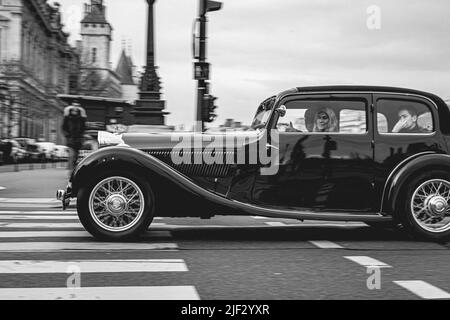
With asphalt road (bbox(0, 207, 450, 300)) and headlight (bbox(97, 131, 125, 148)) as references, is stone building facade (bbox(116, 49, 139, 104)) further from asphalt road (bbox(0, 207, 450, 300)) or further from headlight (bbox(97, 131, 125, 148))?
asphalt road (bbox(0, 207, 450, 300))

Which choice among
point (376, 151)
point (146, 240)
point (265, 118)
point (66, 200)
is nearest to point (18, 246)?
point (66, 200)

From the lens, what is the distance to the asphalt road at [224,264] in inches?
184

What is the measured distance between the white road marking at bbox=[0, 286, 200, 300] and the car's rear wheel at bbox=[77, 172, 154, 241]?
2.05m

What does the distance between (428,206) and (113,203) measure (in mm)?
3108

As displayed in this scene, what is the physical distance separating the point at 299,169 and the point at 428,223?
140cm

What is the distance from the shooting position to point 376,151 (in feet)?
23.2

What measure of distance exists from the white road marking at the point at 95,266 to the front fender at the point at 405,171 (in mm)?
2329

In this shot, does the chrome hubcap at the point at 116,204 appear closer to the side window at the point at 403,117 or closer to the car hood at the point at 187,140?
the car hood at the point at 187,140

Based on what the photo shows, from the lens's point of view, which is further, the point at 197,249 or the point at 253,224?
the point at 253,224

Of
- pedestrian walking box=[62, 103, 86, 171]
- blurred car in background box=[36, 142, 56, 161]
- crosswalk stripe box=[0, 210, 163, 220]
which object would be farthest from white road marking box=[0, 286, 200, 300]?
blurred car in background box=[36, 142, 56, 161]

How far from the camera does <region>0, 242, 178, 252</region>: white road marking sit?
6452 mm

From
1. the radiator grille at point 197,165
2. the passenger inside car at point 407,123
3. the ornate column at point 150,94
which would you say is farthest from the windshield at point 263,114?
the ornate column at point 150,94

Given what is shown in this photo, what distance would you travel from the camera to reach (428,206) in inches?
275

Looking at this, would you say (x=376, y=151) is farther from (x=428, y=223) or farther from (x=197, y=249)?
(x=197, y=249)
